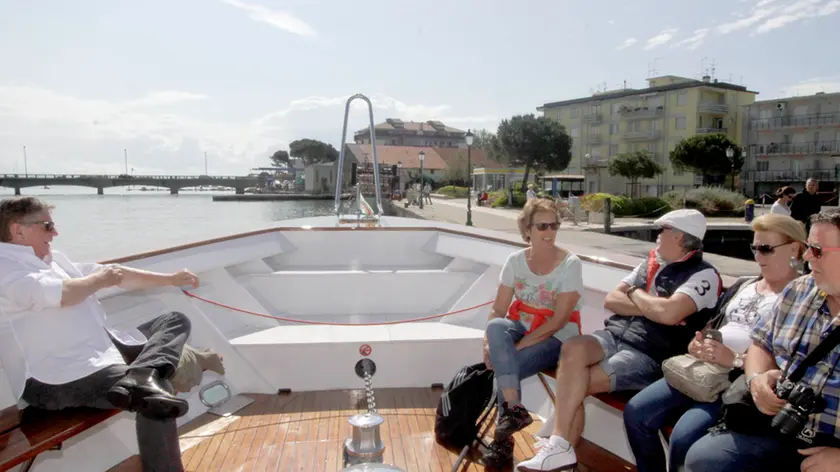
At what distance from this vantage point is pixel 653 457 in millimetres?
2160

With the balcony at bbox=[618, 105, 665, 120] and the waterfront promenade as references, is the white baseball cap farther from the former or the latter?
the balcony at bbox=[618, 105, 665, 120]

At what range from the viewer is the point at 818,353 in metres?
1.67

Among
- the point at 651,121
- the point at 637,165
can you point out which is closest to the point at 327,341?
the point at 637,165

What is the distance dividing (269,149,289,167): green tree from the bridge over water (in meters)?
28.0

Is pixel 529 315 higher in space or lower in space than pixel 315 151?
lower

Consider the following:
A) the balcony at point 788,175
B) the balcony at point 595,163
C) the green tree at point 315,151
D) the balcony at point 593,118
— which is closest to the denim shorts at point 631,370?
the balcony at point 788,175

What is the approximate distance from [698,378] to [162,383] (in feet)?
6.49

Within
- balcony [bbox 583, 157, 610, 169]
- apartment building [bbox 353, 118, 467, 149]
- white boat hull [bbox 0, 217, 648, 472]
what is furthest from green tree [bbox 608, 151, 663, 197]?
apartment building [bbox 353, 118, 467, 149]

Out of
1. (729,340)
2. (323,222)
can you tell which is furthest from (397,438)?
(323,222)

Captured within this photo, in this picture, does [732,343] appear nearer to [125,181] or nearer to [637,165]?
[637,165]

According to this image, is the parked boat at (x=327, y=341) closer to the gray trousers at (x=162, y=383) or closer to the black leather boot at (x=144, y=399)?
the gray trousers at (x=162, y=383)

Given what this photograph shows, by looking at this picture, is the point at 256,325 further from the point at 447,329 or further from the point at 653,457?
the point at 653,457

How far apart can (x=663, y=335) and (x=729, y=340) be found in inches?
12.2

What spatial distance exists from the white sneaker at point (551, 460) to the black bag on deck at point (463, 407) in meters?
0.49
